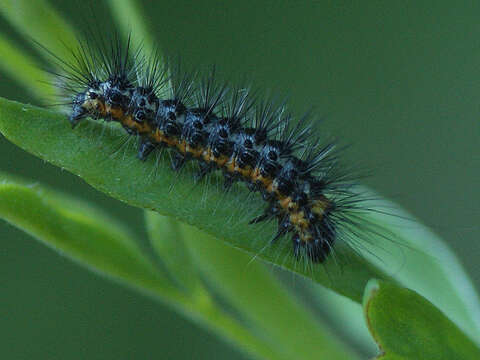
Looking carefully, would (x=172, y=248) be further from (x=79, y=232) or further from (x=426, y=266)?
(x=426, y=266)

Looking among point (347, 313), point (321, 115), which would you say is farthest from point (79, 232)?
point (321, 115)

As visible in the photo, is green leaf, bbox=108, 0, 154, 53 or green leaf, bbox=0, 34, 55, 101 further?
green leaf, bbox=108, 0, 154, 53

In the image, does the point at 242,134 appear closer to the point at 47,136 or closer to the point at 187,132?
the point at 187,132

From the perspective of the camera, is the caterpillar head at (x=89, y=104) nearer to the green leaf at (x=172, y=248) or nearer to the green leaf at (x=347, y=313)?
the green leaf at (x=172, y=248)

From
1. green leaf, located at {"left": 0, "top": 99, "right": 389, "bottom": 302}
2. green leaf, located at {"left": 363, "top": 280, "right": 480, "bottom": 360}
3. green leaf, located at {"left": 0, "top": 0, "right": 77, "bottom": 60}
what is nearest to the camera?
green leaf, located at {"left": 363, "top": 280, "right": 480, "bottom": 360}

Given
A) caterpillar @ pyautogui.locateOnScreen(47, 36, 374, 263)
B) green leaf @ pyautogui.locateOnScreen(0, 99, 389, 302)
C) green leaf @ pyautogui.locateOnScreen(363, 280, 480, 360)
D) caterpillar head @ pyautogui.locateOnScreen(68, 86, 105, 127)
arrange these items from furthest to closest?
caterpillar @ pyautogui.locateOnScreen(47, 36, 374, 263) → caterpillar head @ pyautogui.locateOnScreen(68, 86, 105, 127) → green leaf @ pyautogui.locateOnScreen(0, 99, 389, 302) → green leaf @ pyautogui.locateOnScreen(363, 280, 480, 360)

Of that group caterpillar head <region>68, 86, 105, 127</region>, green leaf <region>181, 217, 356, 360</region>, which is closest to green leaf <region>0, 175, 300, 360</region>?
green leaf <region>181, 217, 356, 360</region>

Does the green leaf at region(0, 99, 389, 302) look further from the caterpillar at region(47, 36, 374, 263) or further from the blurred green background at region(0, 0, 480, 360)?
the blurred green background at region(0, 0, 480, 360)
